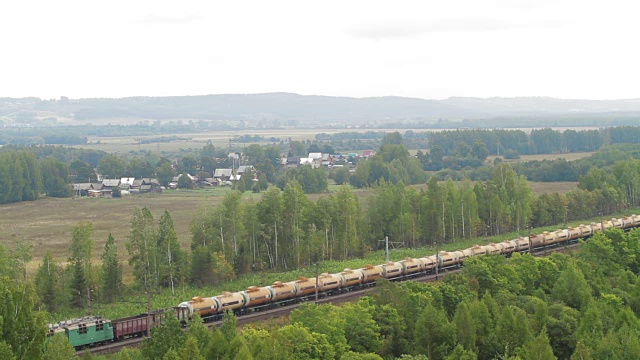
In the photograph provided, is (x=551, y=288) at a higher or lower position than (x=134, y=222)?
lower

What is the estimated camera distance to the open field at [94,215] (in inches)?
3526

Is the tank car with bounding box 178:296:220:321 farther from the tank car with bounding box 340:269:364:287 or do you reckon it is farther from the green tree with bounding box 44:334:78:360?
the green tree with bounding box 44:334:78:360

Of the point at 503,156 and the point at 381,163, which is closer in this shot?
the point at 381,163

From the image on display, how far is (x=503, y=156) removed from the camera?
199 m

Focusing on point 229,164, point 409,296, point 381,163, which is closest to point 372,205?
point 409,296

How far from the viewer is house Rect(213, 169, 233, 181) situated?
167 metres

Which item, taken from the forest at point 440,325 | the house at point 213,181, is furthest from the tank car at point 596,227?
the house at point 213,181

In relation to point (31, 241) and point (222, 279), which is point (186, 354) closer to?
point (222, 279)

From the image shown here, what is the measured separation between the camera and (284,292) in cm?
5731

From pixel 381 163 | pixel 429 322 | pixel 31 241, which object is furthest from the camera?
pixel 381 163

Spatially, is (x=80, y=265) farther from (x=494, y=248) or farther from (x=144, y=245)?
(x=494, y=248)

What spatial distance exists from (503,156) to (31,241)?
5403 inches

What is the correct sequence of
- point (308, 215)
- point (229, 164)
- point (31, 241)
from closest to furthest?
point (308, 215)
point (31, 241)
point (229, 164)

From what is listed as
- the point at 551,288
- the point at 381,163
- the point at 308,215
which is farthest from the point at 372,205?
the point at 381,163
